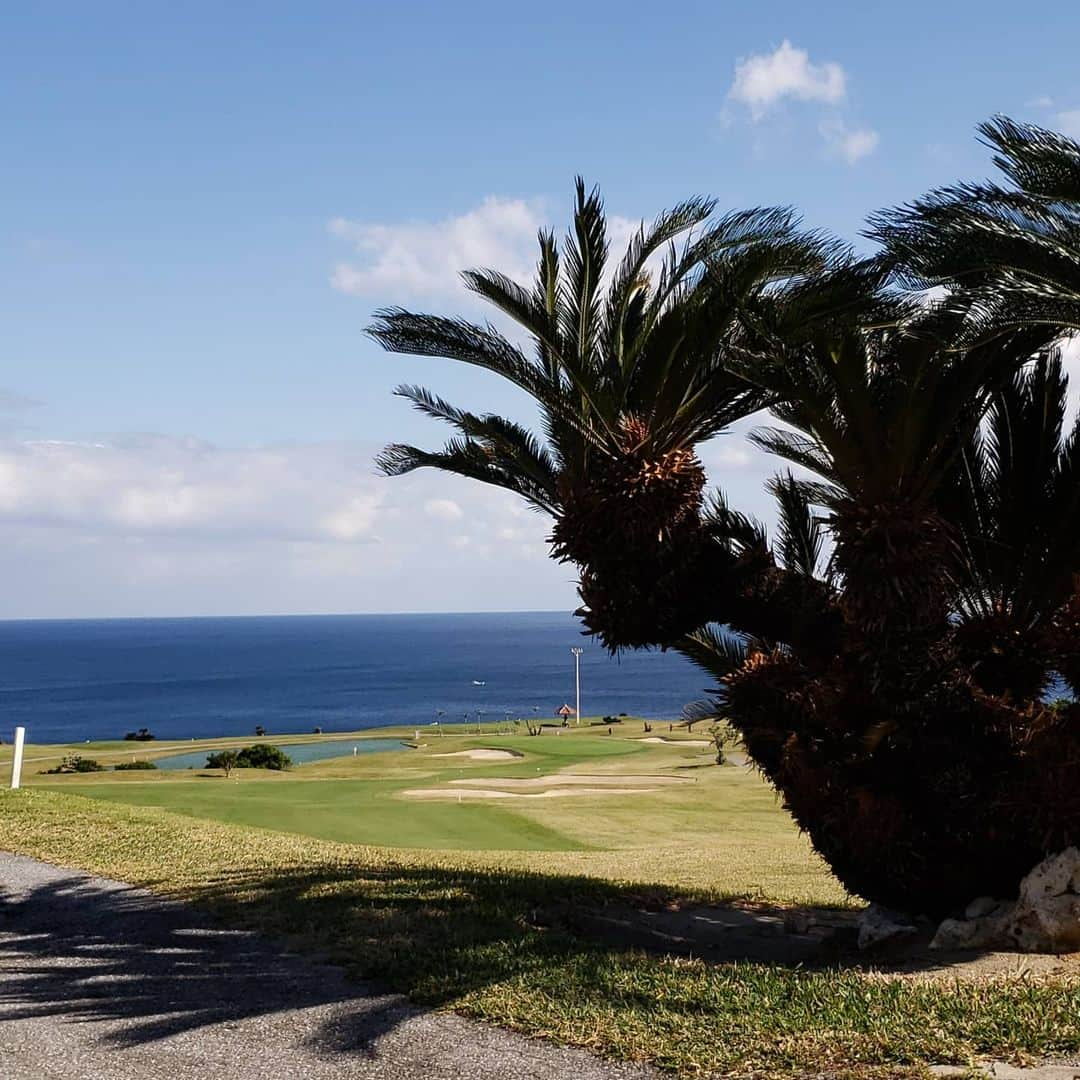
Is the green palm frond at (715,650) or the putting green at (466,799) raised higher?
the green palm frond at (715,650)

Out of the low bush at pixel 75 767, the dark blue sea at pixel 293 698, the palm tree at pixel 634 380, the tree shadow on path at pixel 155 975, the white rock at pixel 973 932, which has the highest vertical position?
the palm tree at pixel 634 380

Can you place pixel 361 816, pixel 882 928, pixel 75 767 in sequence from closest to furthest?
pixel 882 928
pixel 361 816
pixel 75 767

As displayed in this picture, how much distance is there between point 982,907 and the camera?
8695 millimetres

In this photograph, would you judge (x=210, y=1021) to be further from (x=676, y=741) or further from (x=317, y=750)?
(x=317, y=750)

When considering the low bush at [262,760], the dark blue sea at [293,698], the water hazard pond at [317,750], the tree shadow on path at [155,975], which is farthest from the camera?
the dark blue sea at [293,698]

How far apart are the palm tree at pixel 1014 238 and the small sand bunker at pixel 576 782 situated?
22.8 m

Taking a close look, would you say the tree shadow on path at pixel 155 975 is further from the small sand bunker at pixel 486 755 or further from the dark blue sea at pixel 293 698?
the dark blue sea at pixel 293 698

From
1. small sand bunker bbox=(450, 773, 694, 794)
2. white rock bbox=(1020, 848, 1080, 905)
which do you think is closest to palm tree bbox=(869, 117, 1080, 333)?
white rock bbox=(1020, 848, 1080, 905)

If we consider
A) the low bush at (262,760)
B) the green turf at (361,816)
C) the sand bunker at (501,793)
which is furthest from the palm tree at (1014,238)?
the low bush at (262,760)

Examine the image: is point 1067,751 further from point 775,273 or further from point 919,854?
point 775,273

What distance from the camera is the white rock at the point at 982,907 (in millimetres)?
8633

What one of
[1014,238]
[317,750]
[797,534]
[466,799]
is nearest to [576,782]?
[466,799]

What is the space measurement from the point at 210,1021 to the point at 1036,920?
18.8 ft

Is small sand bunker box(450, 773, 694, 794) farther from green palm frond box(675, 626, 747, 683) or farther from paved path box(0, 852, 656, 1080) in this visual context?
paved path box(0, 852, 656, 1080)
